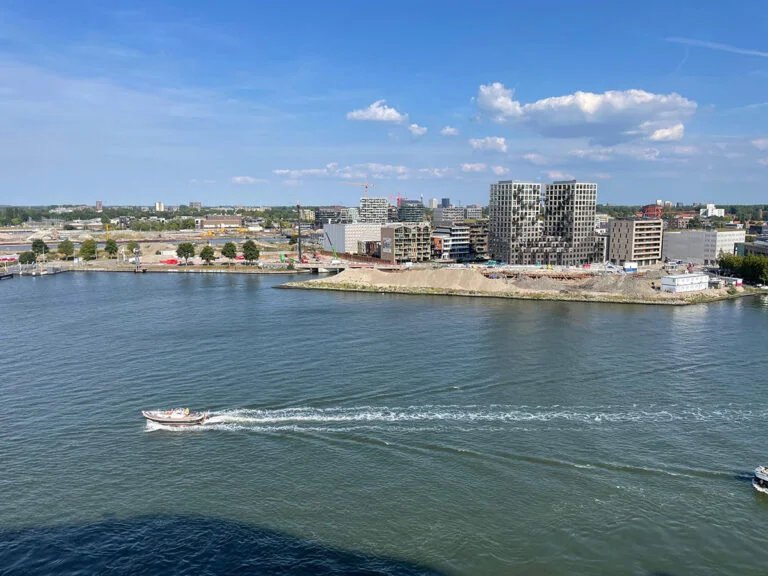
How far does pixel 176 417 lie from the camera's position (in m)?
17.4

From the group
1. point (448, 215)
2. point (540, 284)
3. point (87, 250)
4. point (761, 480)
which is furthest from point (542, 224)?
point (448, 215)

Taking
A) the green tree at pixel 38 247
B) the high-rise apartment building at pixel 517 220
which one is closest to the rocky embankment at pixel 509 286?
the high-rise apartment building at pixel 517 220

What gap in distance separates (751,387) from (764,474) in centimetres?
791

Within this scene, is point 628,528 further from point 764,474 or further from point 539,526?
point 764,474

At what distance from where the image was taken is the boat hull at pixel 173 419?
17344 mm

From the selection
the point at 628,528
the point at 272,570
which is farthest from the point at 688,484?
the point at 272,570

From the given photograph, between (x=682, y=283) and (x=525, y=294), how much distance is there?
34.7 ft

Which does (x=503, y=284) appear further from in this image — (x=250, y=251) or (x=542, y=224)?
(x=250, y=251)

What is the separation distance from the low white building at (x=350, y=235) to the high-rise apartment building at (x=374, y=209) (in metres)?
36.3

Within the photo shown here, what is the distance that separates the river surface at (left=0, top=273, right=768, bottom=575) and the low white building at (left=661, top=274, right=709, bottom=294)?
1295 centimetres

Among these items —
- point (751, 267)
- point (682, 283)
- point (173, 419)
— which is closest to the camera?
point (173, 419)

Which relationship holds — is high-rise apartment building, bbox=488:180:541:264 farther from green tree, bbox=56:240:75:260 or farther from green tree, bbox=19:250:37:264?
green tree, bbox=56:240:75:260

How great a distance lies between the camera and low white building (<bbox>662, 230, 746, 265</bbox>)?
5928 centimetres

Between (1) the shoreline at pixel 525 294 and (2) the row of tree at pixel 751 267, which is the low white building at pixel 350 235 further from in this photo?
(2) the row of tree at pixel 751 267
